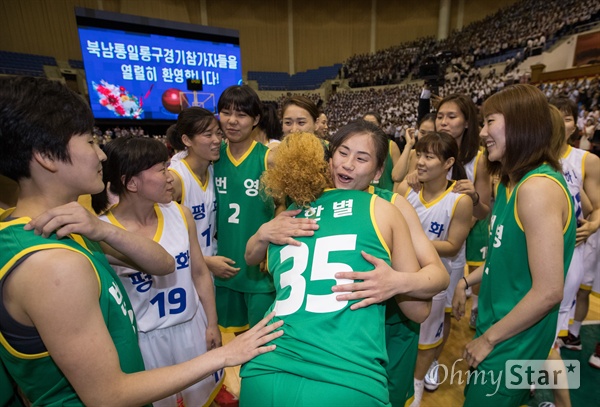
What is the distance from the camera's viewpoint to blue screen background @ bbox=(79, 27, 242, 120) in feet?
37.1

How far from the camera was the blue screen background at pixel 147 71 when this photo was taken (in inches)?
445

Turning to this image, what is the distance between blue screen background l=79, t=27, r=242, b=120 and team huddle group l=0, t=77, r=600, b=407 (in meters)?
11.6

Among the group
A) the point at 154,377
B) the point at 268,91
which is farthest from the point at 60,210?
the point at 268,91

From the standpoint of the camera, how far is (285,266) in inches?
51.2

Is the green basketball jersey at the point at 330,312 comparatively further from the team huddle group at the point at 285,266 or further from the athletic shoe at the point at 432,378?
the athletic shoe at the point at 432,378

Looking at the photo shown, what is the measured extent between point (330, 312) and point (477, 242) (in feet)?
8.07

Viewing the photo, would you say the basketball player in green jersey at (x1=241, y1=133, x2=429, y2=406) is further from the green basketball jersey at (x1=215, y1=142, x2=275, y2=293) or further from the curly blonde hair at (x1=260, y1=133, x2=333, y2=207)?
the green basketball jersey at (x1=215, y1=142, x2=275, y2=293)

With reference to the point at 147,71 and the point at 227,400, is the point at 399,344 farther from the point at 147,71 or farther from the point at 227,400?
the point at 147,71

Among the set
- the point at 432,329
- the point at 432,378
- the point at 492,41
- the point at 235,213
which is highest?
the point at 492,41

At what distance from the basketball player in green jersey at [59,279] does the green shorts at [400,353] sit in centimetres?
91

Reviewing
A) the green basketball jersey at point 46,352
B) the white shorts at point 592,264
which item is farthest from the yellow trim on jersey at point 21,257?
the white shorts at point 592,264

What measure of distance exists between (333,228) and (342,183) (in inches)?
13.5

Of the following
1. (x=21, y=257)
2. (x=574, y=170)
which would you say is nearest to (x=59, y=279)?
(x=21, y=257)

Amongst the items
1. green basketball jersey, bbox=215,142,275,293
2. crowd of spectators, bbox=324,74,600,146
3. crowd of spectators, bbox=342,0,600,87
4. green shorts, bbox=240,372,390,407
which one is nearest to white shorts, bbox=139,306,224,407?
green basketball jersey, bbox=215,142,275,293
